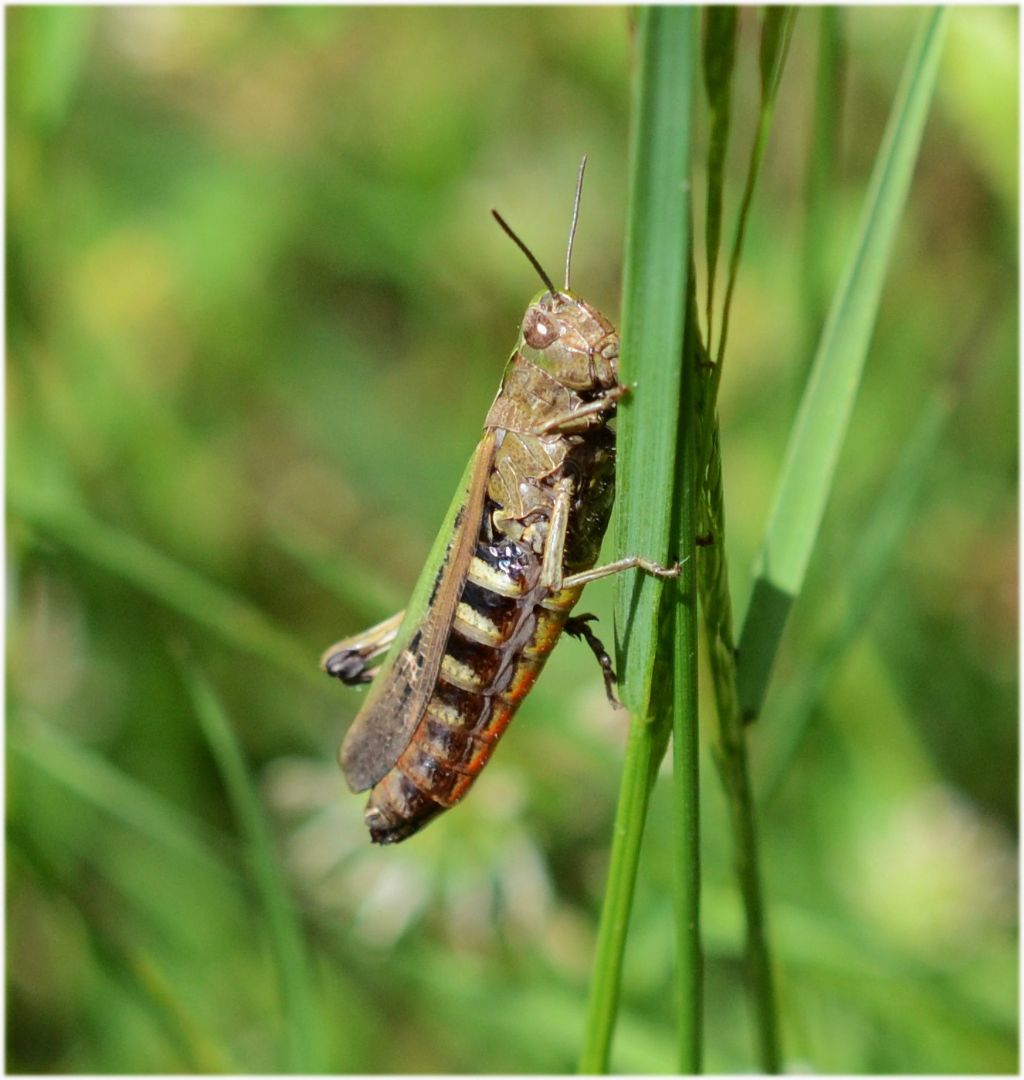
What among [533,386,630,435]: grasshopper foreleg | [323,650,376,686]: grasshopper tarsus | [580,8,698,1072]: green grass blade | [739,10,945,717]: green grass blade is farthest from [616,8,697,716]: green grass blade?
[323,650,376,686]: grasshopper tarsus

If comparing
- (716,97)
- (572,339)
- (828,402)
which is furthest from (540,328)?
(716,97)

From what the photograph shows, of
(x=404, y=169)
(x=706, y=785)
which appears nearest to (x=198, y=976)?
(x=706, y=785)

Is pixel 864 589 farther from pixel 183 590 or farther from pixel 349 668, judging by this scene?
pixel 183 590

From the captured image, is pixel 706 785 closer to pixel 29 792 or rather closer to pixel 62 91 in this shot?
pixel 29 792

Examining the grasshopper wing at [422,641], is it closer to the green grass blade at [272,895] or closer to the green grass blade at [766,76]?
the green grass blade at [272,895]

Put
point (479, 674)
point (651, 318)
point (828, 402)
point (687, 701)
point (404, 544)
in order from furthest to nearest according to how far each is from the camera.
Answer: point (404, 544) < point (479, 674) < point (828, 402) < point (687, 701) < point (651, 318)
